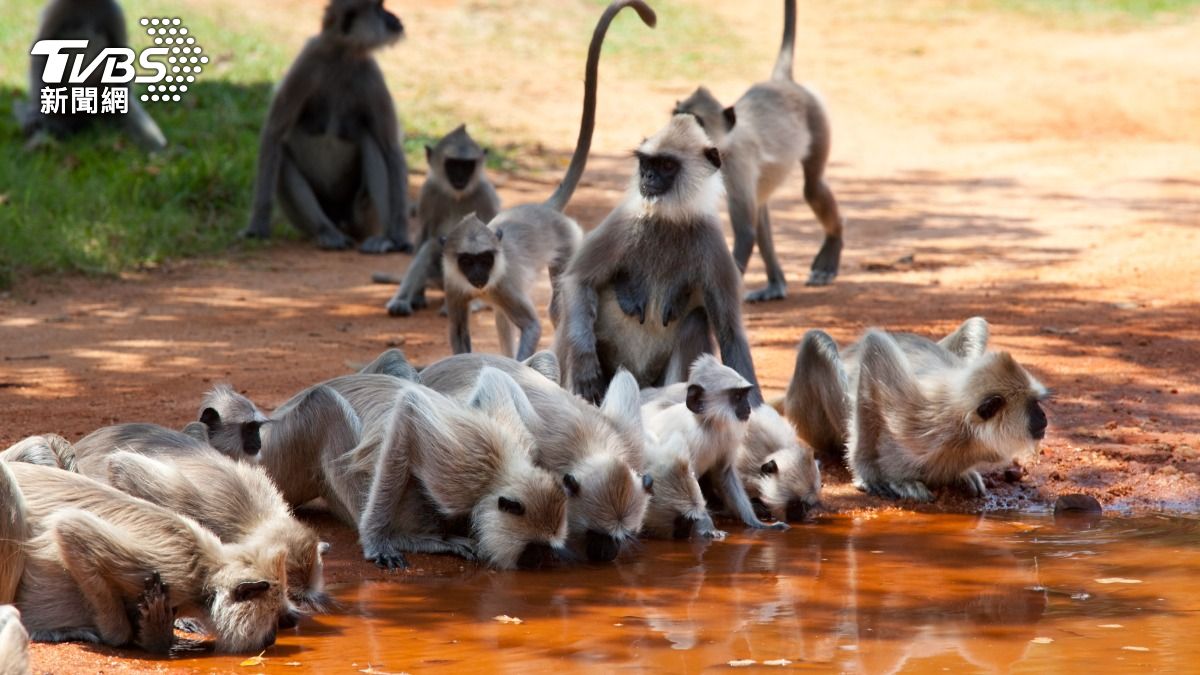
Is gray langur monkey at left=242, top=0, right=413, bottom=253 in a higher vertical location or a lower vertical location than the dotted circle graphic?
lower

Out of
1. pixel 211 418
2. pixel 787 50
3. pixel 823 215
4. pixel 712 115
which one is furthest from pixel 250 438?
pixel 787 50

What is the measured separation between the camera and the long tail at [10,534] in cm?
421

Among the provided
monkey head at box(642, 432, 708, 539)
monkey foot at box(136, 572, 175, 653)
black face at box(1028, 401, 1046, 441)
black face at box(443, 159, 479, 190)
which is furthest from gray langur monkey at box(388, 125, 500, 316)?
monkey foot at box(136, 572, 175, 653)

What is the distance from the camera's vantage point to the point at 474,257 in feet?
26.6

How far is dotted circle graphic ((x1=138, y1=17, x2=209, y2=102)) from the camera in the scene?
15.4m

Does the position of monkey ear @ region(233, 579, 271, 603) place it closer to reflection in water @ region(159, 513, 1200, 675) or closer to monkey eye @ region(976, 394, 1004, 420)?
reflection in water @ region(159, 513, 1200, 675)

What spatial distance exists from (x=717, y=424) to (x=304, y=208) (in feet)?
23.0

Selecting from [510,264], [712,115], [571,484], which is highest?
[712,115]

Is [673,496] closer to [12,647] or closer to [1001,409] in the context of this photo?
[1001,409]

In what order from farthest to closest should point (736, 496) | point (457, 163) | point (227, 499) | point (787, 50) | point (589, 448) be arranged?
point (787, 50) < point (457, 163) < point (736, 496) < point (589, 448) < point (227, 499)

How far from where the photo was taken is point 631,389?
235 inches

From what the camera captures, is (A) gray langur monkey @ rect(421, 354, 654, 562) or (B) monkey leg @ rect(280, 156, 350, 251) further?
(B) monkey leg @ rect(280, 156, 350, 251)

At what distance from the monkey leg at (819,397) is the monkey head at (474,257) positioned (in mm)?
1813

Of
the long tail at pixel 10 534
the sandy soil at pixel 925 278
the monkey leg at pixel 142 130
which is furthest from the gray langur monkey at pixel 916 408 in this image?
the monkey leg at pixel 142 130
